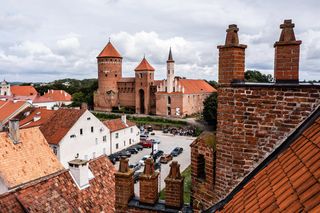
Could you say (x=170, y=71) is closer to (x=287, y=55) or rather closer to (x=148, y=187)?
(x=148, y=187)

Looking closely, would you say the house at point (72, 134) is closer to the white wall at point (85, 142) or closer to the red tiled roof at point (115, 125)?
the white wall at point (85, 142)

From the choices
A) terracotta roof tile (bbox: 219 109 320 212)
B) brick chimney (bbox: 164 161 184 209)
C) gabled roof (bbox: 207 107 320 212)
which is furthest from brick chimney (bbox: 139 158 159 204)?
terracotta roof tile (bbox: 219 109 320 212)

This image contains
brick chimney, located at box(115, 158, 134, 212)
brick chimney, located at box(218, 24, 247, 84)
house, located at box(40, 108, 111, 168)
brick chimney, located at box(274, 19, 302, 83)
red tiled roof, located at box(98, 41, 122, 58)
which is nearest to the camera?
brick chimney, located at box(274, 19, 302, 83)

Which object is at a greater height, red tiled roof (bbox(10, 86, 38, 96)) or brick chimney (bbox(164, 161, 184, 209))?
red tiled roof (bbox(10, 86, 38, 96))

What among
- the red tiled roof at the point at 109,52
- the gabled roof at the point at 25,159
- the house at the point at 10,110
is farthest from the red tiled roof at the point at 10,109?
the red tiled roof at the point at 109,52

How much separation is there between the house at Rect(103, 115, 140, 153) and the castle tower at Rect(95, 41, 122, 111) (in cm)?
3247

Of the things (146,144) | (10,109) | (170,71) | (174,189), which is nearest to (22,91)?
(170,71)

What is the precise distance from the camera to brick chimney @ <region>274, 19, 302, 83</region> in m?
4.49

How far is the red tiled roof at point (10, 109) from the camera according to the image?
39.6 metres

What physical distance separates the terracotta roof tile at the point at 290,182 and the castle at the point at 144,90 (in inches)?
2428

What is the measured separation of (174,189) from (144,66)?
6452 centimetres

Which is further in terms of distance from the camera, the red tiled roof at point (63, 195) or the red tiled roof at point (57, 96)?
the red tiled roof at point (57, 96)

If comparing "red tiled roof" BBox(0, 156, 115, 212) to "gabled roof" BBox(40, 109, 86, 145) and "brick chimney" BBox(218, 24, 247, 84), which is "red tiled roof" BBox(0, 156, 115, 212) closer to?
"brick chimney" BBox(218, 24, 247, 84)

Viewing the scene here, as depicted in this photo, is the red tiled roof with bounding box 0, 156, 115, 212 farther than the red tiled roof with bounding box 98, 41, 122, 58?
No
